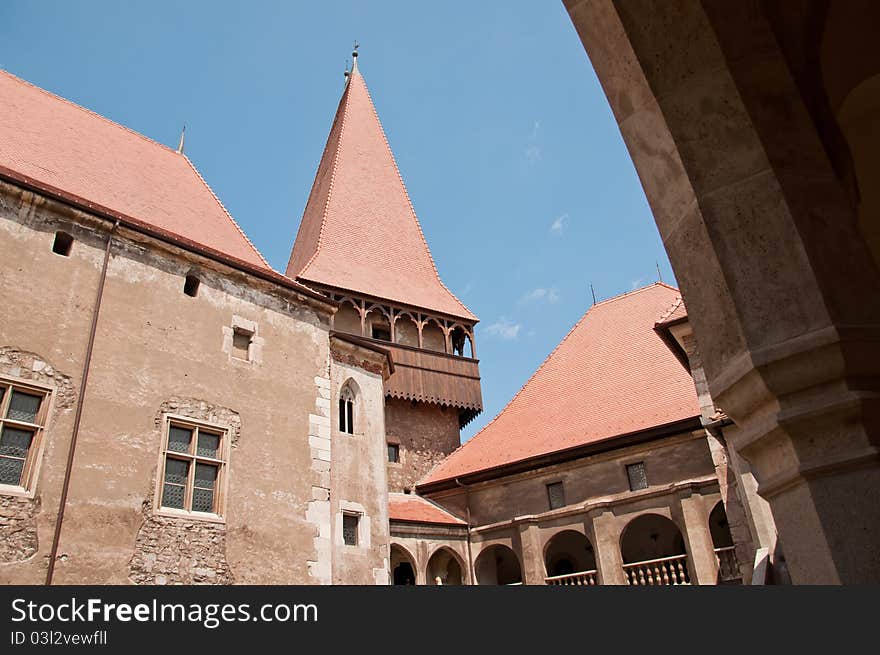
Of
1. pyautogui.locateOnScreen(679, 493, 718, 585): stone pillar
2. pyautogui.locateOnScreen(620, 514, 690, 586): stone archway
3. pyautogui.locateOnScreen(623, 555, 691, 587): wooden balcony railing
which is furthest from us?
pyautogui.locateOnScreen(620, 514, 690, 586): stone archway

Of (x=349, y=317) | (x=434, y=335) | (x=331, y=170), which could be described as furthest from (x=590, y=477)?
(x=331, y=170)

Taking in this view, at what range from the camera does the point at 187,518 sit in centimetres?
954

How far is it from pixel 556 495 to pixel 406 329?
28.0ft

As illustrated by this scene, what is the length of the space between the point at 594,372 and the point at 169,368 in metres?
14.1

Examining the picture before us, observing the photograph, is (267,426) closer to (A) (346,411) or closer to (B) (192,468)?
(B) (192,468)

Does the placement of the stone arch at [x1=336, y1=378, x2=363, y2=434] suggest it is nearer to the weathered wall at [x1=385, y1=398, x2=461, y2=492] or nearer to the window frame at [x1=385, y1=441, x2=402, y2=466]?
the weathered wall at [x1=385, y1=398, x2=461, y2=492]

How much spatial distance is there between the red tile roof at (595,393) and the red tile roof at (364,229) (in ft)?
15.0

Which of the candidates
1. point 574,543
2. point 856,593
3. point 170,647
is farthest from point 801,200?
point 574,543

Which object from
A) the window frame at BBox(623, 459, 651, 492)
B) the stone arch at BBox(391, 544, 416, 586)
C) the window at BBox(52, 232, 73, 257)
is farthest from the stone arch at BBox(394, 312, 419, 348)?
the window at BBox(52, 232, 73, 257)

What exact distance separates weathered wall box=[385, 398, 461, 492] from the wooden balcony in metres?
0.45

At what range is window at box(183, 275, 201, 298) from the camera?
11.2 meters

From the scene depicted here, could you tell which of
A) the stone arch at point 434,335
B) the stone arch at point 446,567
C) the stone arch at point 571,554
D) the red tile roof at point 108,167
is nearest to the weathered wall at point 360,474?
the red tile roof at point 108,167

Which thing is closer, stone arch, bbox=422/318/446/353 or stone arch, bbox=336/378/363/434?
stone arch, bbox=336/378/363/434

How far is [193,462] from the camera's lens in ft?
32.6
